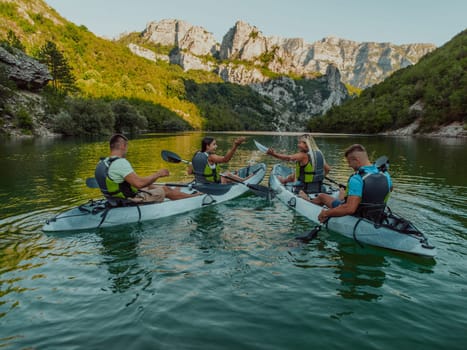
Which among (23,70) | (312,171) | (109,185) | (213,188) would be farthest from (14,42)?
(312,171)

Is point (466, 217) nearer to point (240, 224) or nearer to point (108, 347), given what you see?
point (240, 224)

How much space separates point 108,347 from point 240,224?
5426 mm

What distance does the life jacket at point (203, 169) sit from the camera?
10.9 metres

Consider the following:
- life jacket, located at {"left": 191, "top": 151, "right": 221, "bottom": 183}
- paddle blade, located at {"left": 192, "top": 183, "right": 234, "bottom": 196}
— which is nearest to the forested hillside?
paddle blade, located at {"left": 192, "top": 183, "right": 234, "bottom": 196}

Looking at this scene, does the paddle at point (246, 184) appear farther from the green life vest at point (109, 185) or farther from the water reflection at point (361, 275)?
the water reflection at point (361, 275)

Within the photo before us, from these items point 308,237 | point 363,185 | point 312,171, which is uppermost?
point 363,185

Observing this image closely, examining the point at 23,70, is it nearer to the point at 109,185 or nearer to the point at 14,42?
the point at 14,42

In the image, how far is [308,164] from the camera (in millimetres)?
10383

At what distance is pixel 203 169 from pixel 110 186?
3.77 metres

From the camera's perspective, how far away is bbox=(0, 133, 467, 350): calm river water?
12.8 feet

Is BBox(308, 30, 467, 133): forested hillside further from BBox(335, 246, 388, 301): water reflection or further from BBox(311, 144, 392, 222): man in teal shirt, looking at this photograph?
BBox(335, 246, 388, 301): water reflection

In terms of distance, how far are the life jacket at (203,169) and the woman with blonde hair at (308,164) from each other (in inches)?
89.2

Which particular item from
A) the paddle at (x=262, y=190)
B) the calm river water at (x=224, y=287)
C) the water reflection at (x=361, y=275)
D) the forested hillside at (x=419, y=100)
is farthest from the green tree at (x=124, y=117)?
the water reflection at (x=361, y=275)

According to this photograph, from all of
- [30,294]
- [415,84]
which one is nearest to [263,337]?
[30,294]
